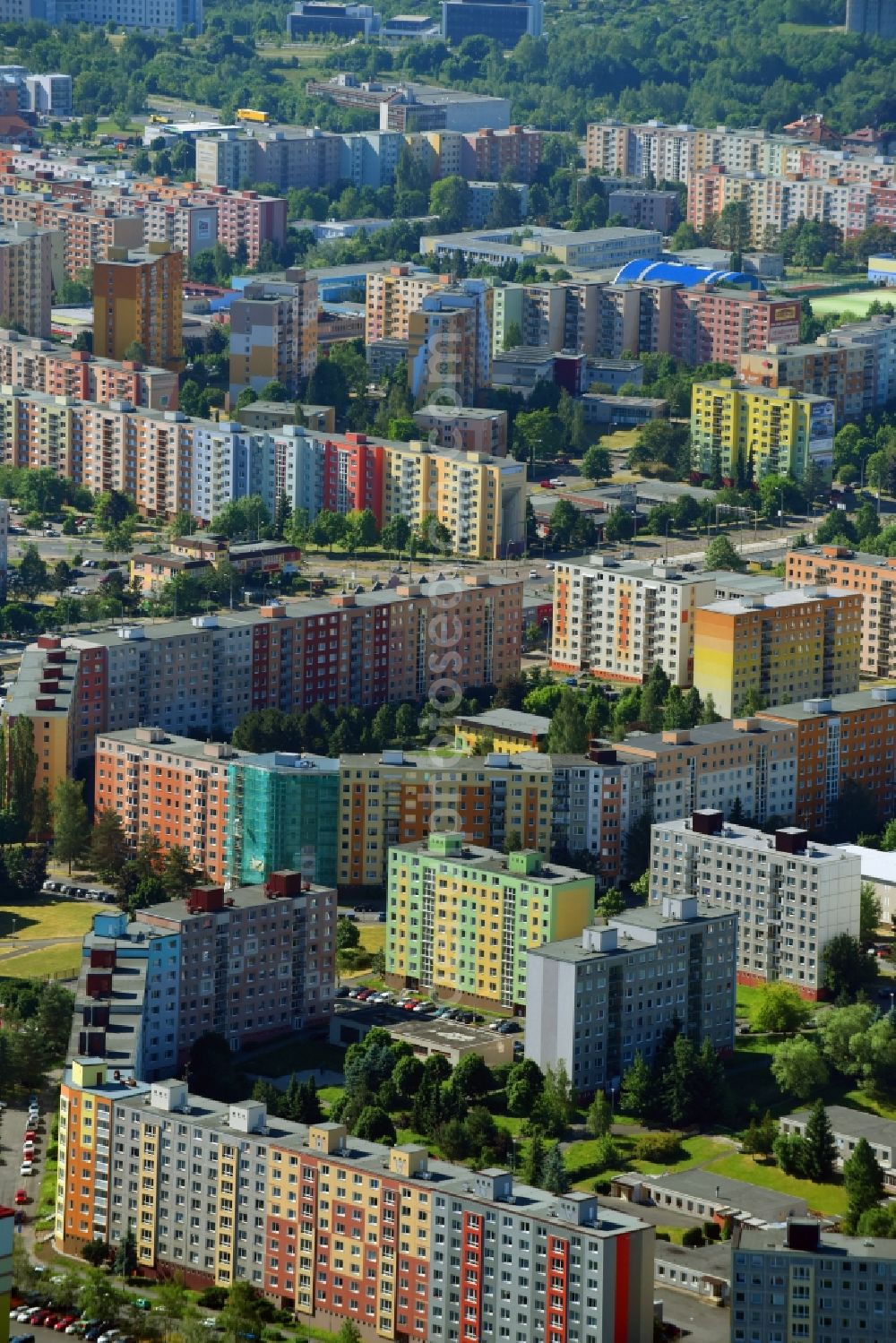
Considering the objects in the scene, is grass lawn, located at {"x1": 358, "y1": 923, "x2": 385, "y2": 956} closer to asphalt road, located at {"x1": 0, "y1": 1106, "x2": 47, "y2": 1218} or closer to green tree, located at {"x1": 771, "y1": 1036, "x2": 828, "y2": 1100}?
green tree, located at {"x1": 771, "y1": 1036, "x2": 828, "y2": 1100}

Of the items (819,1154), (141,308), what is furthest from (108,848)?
(141,308)

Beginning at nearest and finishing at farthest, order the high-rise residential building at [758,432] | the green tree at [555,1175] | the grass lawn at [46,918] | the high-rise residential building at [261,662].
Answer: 1. the green tree at [555,1175]
2. the grass lawn at [46,918]
3. the high-rise residential building at [261,662]
4. the high-rise residential building at [758,432]

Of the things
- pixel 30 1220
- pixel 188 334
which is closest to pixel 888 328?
pixel 188 334

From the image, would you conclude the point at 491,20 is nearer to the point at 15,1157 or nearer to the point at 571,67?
the point at 571,67

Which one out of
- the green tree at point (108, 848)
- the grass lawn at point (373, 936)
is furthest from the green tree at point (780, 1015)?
the green tree at point (108, 848)

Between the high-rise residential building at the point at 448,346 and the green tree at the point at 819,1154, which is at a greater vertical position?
the high-rise residential building at the point at 448,346

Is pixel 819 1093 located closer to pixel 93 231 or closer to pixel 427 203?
pixel 93 231

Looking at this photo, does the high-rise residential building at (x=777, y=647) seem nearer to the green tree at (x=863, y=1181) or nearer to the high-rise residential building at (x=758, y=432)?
the high-rise residential building at (x=758, y=432)
